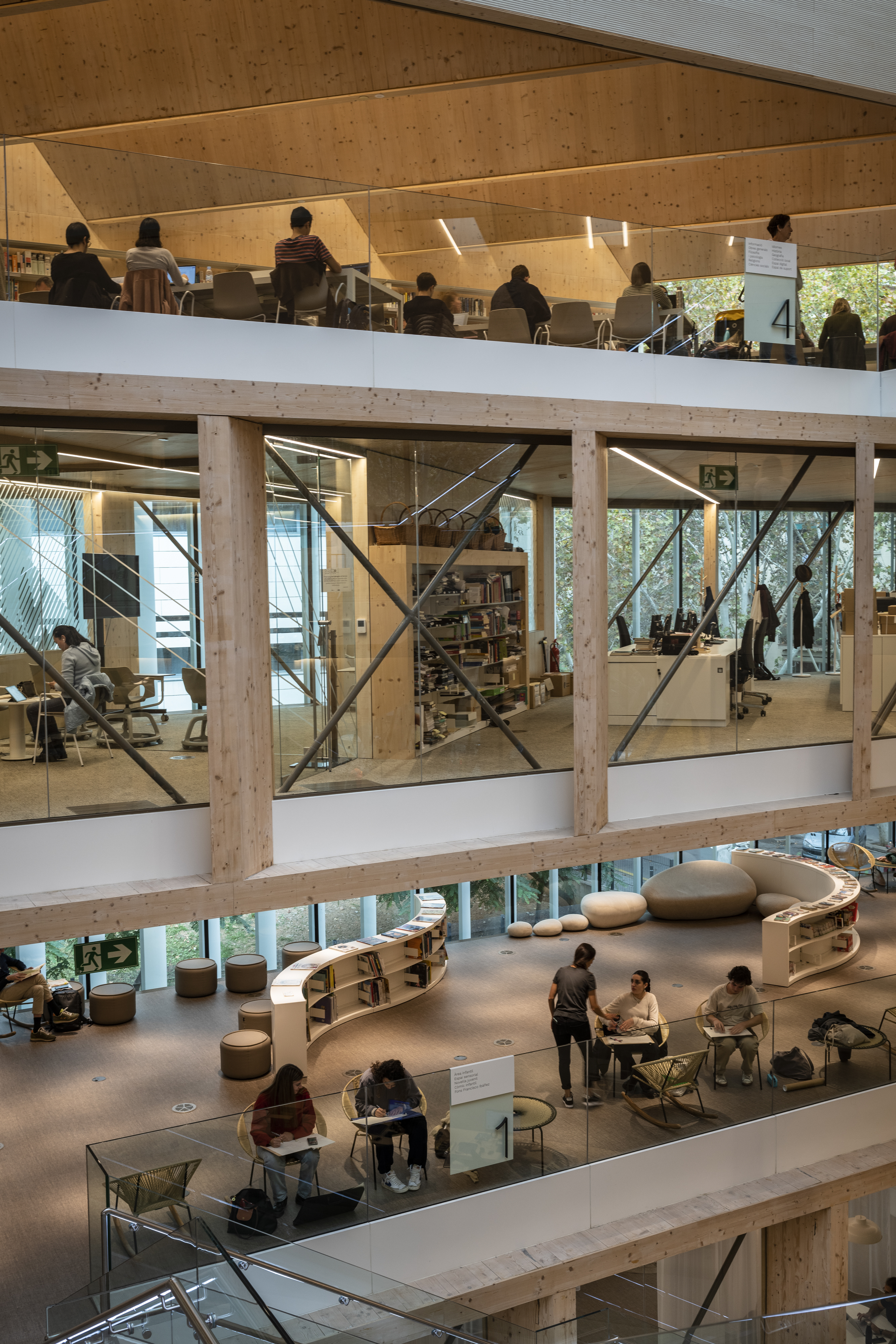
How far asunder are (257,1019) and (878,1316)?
23.8 ft

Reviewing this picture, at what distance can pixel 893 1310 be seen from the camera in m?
8.17

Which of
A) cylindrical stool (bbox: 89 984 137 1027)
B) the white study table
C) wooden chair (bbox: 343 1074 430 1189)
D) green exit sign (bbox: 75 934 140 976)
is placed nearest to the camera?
green exit sign (bbox: 75 934 140 976)

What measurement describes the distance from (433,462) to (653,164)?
719cm

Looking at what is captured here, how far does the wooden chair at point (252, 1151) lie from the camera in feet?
27.5

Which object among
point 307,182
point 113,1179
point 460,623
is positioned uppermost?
point 307,182

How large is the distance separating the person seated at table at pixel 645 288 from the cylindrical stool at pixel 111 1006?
10426 millimetres

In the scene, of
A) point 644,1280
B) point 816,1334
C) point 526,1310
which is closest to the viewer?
point 816,1334

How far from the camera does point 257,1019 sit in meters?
12.8

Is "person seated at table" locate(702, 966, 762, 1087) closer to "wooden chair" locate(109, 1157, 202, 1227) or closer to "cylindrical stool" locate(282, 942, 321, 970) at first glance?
"wooden chair" locate(109, 1157, 202, 1227)

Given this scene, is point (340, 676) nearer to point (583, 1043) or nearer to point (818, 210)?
point (583, 1043)

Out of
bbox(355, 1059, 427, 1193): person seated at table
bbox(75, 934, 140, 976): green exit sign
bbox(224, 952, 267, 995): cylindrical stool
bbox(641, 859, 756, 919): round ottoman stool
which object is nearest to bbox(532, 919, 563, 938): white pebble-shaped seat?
bbox(641, 859, 756, 919): round ottoman stool

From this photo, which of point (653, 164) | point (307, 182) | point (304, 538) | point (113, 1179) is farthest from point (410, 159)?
point (113, 1179)

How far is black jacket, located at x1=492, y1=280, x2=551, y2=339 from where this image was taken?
28.8ft

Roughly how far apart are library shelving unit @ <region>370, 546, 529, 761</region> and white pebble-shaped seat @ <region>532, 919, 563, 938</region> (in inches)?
340
